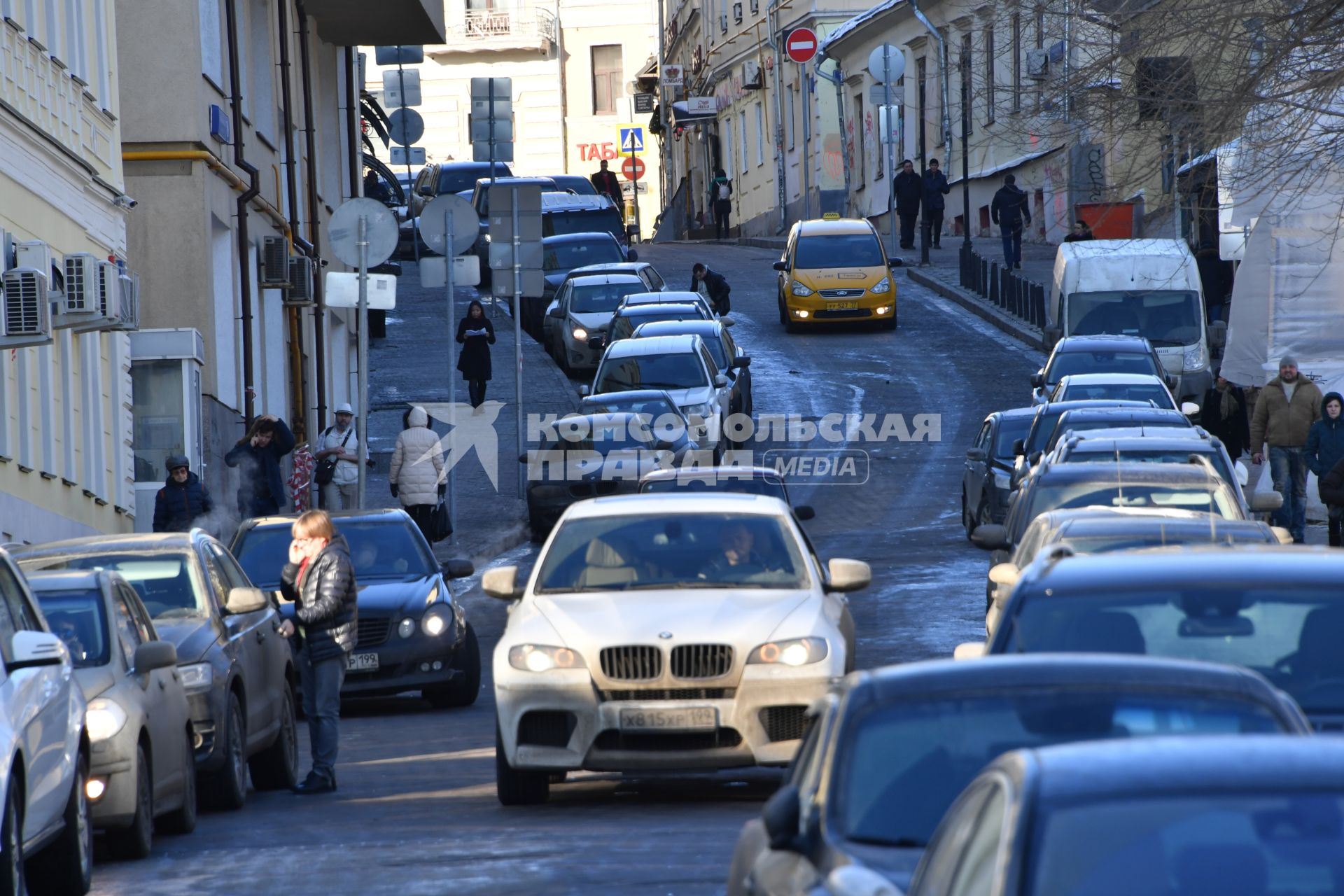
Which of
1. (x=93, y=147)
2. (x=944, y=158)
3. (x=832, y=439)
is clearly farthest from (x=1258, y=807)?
(x=944, y=158)

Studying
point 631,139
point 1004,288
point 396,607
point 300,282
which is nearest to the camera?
point 396,607

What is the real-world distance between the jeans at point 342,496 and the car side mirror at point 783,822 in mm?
19609

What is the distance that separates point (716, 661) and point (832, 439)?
2179 cm

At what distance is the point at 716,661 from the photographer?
34.4ft

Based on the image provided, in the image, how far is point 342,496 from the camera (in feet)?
83.2

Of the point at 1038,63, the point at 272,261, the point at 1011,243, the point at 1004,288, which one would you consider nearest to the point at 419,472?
the point at 272,261

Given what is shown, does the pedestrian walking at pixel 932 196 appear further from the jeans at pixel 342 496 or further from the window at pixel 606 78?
the window at pixel 606 78

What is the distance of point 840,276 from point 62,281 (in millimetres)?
24693

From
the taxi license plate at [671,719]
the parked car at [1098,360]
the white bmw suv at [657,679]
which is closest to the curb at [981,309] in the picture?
the parked car at [1098,360]

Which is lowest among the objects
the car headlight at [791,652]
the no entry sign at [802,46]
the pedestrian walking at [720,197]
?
the car headlight at [791,652]

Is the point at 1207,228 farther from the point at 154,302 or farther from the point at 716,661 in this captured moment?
the point at 716,661

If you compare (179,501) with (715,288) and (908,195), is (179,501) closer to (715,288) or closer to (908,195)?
(715,288)

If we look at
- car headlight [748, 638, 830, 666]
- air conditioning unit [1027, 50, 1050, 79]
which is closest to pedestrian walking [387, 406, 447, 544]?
air conditioning unit [1027, 50, 1050, 79]

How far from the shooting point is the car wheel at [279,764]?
40.9ft
